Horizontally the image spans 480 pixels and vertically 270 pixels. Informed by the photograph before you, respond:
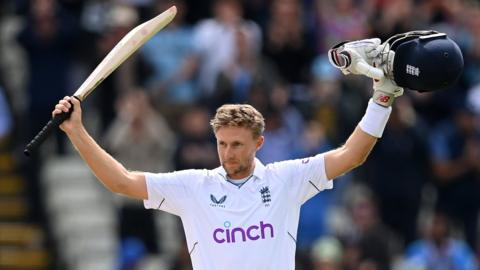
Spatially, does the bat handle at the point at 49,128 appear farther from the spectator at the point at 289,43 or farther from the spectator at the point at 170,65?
the spectator at the point at 289,43

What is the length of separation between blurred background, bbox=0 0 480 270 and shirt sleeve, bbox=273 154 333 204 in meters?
6.11

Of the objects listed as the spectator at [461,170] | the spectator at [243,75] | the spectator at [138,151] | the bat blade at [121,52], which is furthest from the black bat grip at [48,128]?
the spectator at [461,170]

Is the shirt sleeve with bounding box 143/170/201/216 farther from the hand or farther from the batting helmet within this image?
the batting helmet

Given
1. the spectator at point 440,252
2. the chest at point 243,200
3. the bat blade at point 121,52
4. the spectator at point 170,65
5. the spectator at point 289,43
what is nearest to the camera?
the chest at point 243,200

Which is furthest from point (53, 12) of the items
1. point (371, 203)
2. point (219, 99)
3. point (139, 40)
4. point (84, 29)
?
point (139, 40)

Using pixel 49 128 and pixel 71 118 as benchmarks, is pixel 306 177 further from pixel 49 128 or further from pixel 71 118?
pixel 49 128

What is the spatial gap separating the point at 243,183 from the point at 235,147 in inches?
12.0

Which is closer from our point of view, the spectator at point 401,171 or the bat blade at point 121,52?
the bat blade at point 121,52

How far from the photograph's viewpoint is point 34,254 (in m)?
17.4

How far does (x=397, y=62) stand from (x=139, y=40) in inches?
72.1

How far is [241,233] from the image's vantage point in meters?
9.05

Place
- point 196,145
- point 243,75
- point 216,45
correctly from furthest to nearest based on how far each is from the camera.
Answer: point 216,45
point 243,75
point 196,145

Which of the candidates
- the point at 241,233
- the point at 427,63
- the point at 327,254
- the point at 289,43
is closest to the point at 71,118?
the point at 241,233

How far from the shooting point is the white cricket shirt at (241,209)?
9.02m
